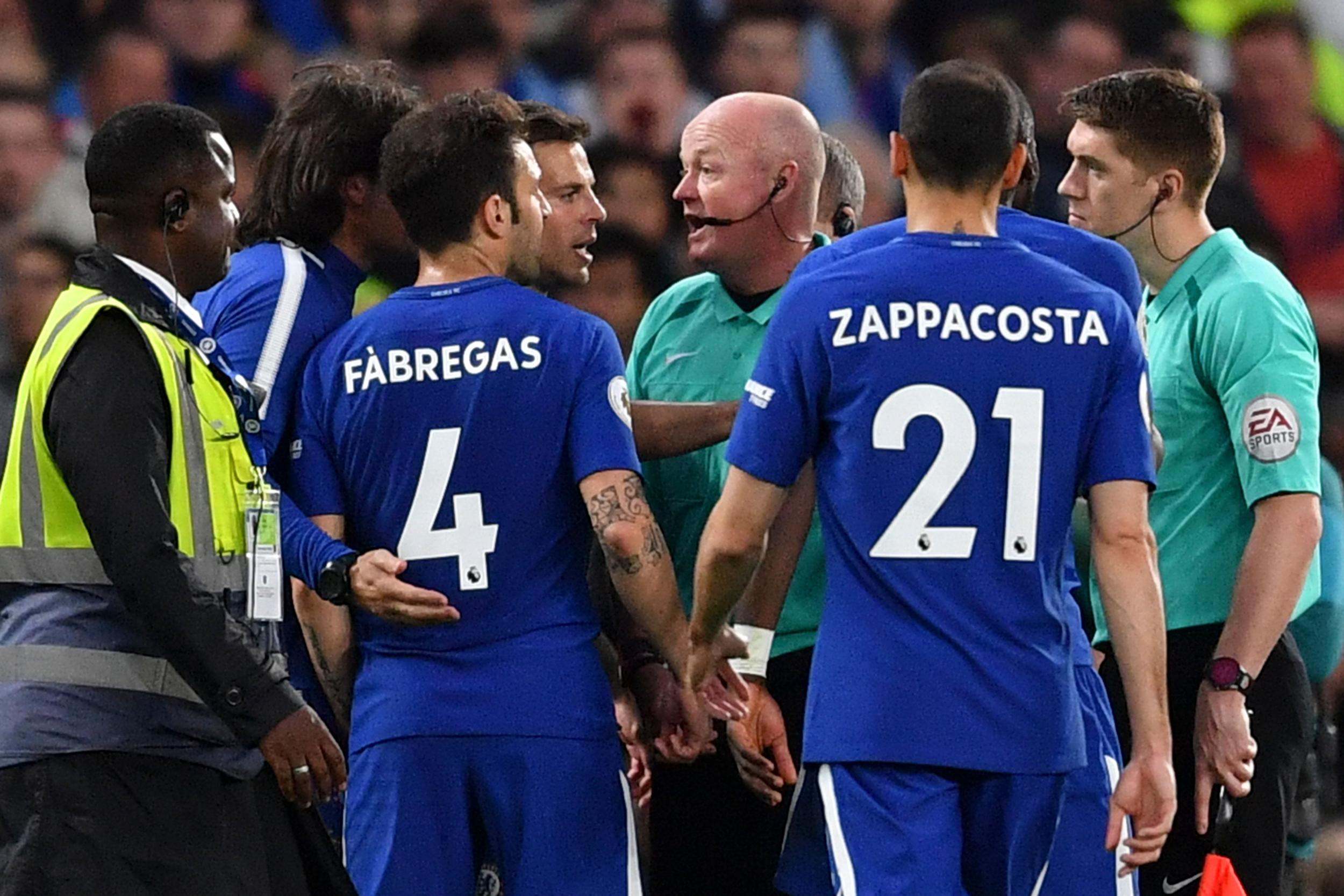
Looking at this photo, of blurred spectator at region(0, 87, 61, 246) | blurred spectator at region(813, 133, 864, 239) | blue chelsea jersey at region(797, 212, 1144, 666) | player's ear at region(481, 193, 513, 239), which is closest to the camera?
blue chelsea jersey at region(797, 212, 1144, 666)

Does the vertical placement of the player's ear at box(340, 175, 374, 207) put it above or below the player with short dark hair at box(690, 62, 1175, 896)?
above

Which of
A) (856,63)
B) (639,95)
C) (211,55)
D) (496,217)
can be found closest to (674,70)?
(639,95)

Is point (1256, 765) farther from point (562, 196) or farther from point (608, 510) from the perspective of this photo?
point (562, 196)

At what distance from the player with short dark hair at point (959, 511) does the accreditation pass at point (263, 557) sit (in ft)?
2.67

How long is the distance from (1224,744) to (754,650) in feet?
3.21

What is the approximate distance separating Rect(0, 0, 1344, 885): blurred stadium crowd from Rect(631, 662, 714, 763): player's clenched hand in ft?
13.6

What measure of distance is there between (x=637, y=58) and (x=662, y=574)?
5325mm

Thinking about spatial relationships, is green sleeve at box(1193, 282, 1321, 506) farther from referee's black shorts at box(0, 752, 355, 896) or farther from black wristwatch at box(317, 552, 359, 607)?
referee's black shorts at box(0, 752, 355, 896)

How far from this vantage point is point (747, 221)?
173 inches

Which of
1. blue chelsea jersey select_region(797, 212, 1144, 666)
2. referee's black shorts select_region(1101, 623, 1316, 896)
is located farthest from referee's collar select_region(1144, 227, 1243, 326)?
referee's black shorts select_region(1101, 623, 1316, 896)

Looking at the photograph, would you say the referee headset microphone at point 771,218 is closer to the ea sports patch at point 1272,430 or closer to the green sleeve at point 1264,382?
the green sleeve at point 1264,382

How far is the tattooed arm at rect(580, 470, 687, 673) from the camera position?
12.1 ft

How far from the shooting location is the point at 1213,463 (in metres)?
4.24

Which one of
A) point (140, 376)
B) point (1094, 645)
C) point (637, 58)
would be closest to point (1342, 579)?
point (1094, 645)
